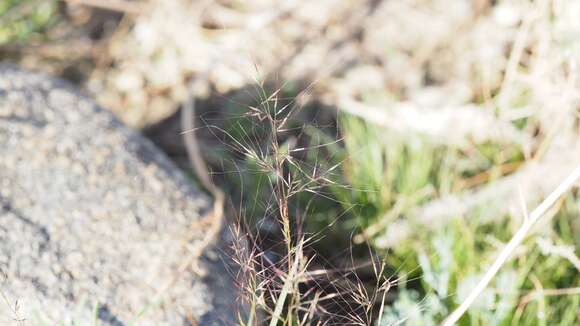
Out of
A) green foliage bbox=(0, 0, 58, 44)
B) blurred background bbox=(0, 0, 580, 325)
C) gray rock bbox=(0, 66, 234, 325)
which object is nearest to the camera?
gray rock bbox=(0, 66, 234, 325)

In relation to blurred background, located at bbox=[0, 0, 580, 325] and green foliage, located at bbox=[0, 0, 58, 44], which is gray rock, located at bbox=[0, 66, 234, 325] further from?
green foliage, located at bbox=[0, 0, 58, 44]

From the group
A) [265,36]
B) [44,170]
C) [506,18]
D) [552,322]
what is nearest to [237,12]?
[265,36]

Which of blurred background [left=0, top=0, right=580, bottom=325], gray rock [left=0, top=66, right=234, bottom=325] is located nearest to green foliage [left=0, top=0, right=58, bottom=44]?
blurred background [left=0, top=0, right=580, bottom=325]

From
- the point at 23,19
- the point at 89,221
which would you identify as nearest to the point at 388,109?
the point at 89,221

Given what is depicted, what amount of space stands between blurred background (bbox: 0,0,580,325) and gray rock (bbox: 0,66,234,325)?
0.17m

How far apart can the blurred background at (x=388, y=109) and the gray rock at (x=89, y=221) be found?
0.17 metres

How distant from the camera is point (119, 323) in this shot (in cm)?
119

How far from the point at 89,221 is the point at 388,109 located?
3.34 ft

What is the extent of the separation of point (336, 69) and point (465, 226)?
0.87 meters

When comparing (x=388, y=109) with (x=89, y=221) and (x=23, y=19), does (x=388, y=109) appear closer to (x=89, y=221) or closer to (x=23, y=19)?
(x=89, y=221)

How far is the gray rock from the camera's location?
3.92 feet

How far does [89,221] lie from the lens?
1.36m

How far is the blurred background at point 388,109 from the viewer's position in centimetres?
147

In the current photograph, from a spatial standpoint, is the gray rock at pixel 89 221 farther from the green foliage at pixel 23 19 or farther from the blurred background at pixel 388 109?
the green foliage at pixel 23 19
